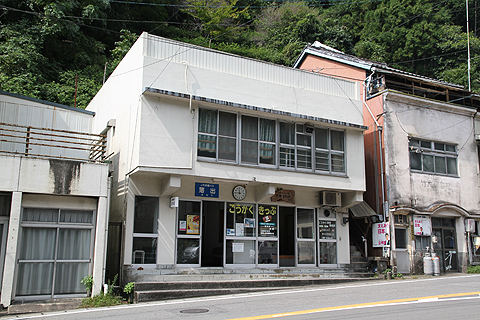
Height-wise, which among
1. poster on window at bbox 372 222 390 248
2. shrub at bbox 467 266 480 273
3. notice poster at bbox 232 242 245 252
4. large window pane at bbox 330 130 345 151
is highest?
large window pane at bbox 330 130 345 151

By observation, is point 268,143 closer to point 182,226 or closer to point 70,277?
point 182,226

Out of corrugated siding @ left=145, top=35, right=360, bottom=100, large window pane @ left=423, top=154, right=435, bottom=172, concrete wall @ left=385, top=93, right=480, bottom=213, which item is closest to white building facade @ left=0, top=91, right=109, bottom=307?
corrugated siding @ left=145, top=35, right=360, bottom=100

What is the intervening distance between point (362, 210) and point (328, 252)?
2771 millimetres

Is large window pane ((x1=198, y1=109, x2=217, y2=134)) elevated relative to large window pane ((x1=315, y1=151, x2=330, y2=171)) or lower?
elevated

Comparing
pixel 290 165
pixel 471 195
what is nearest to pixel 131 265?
pixel 290 165

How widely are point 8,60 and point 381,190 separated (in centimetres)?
2107

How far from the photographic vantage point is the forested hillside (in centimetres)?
2556

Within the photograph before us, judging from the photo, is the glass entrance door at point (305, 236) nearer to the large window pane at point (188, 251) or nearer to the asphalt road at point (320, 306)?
the asphalt road at point (320, 306)

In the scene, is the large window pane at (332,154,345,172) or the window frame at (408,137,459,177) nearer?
the large window pane at (332,154,345,172)

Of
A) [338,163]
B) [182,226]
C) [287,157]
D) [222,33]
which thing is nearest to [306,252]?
[338,163]

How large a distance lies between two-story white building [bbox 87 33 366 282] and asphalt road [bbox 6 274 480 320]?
2943 millimetres

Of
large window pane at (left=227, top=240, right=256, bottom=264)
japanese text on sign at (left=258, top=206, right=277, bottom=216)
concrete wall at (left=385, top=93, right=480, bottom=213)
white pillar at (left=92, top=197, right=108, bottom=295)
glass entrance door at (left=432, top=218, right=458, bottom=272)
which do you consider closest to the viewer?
white pillar at (left=92, top=197, right=108, bottom=295)

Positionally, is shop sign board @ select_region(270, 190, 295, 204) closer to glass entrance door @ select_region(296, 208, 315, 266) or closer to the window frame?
glass entrance door @ select_region(296, 208, 315, 266)

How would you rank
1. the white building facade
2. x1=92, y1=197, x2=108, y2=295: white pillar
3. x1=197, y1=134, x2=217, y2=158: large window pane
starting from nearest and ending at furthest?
the white building facade, x1=92, y1=197, x2=108, y2=295: white pillar, x1=197, y1=134, x2=217, y2=158: large window pane
